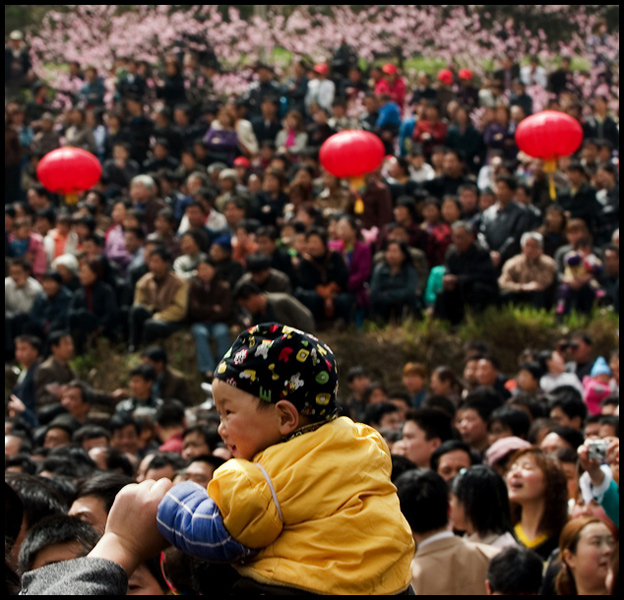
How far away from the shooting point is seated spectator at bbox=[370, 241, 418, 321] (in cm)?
1125

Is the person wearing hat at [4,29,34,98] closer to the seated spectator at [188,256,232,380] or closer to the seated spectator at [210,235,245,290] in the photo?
the seated spectator at [210,235,245,290]

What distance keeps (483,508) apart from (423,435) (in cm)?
147

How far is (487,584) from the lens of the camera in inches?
174

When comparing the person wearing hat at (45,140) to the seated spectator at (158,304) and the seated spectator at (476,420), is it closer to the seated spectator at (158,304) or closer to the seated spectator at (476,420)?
the seated spectator at (158,304)

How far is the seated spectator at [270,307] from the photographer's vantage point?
9727 millimetres

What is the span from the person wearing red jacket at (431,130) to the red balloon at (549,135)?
3.69 meters

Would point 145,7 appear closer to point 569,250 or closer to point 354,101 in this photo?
point 354,101

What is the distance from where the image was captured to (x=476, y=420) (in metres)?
7.43

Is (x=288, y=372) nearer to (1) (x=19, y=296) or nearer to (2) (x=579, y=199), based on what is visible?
(1) (x=19, y=296)

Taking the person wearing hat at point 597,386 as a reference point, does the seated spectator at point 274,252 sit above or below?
above

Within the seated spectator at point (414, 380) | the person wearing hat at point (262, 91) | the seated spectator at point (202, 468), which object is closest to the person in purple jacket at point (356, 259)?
the seated spectator at point (414, 380)

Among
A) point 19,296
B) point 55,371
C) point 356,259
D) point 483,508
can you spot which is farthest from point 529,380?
point 19,296

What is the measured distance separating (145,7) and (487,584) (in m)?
22.2

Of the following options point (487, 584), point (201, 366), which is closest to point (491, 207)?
point (201, 366)
